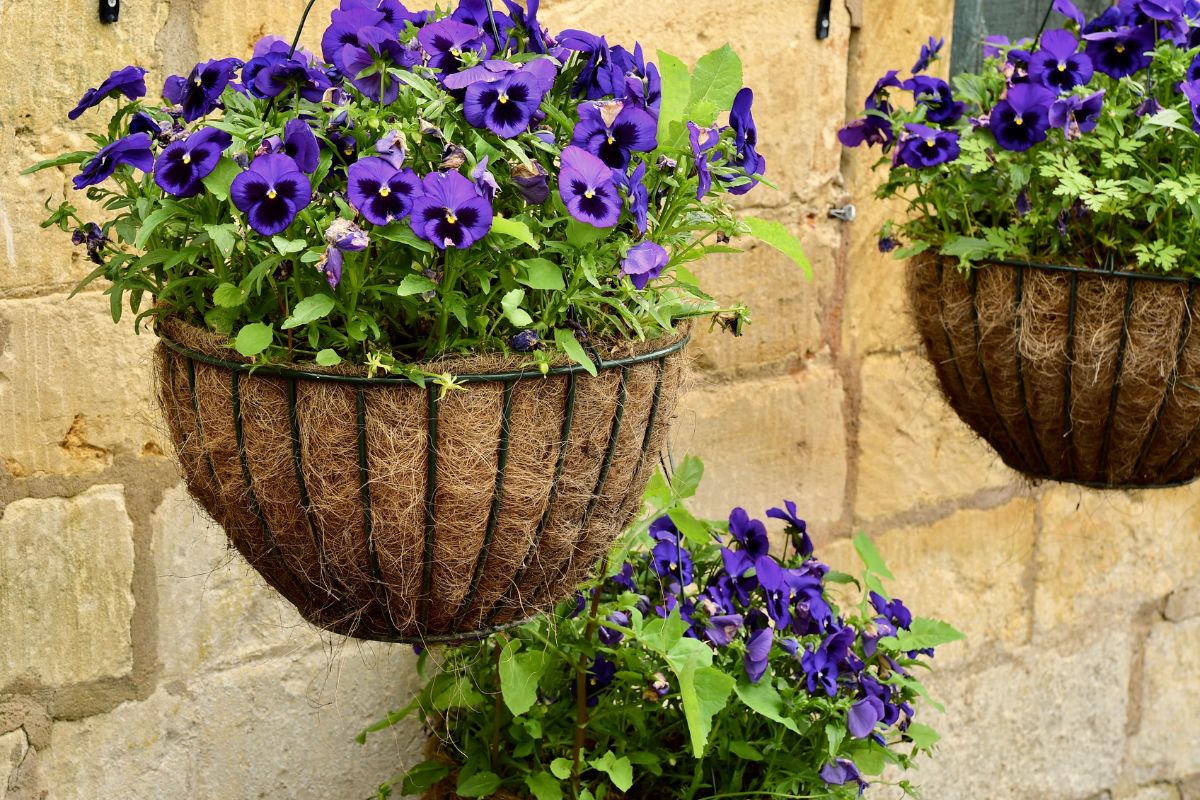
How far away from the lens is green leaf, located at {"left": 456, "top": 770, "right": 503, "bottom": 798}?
1.48m

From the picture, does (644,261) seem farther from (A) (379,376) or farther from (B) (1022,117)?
(B) (1022,117)

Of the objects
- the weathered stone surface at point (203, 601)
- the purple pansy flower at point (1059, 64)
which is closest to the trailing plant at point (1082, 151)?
the purple pansy flower at point (1059, 64)

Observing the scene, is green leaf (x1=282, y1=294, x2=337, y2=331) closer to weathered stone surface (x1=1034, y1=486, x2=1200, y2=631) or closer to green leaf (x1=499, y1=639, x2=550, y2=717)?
green leaf (x1=499, y1=639, x2=550, y2=717)

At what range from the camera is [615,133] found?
103 cm

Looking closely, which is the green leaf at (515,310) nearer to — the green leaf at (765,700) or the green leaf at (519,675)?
the green leaf at (519,675)

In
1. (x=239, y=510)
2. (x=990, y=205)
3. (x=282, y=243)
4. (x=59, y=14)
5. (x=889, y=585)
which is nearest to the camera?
(x=282, y=243)

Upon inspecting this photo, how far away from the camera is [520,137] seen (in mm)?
1049

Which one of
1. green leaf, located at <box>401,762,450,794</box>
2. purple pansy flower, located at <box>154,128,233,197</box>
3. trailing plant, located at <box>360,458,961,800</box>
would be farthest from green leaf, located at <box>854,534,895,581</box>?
purple pansy flower, located at <box>154,128,233,197</box>

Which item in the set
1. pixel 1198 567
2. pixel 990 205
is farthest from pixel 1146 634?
pixel 990 205

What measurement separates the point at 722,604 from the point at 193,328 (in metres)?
0.73

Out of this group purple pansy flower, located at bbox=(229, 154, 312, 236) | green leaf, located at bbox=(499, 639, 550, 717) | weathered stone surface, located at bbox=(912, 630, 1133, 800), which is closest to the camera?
purple pansy flower, located at bbox=(229, 154, 312, 236)

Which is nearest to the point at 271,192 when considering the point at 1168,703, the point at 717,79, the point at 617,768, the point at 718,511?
the point at 717,79

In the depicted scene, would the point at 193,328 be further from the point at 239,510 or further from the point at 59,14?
the point at 59,14

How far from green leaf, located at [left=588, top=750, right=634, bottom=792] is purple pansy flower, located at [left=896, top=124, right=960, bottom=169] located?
0.80m
